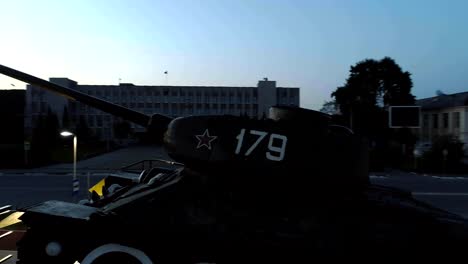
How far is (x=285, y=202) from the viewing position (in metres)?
4.95

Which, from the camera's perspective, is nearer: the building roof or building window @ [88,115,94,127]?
the building roof

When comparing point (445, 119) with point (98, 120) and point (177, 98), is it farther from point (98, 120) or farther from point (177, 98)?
point (98, 120)

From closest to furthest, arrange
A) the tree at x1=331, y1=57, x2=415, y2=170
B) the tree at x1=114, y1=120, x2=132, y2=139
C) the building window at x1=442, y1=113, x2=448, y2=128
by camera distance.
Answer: the tree at x1=331, y1=57, x2=415, y2=170
the building window at x1=442, y1=113, x2=448, y2=128
the tree at x1=114, y1=120, x2=132, y2=139

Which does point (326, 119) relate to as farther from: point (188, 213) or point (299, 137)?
point (188, 213)

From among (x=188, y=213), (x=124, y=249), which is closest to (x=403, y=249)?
(x=188, y=213)

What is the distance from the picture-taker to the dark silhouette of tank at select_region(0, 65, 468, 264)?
15.2 ft

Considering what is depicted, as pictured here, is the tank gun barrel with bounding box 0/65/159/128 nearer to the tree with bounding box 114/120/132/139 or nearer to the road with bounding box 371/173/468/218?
the road with bounding box 371/173/468/218

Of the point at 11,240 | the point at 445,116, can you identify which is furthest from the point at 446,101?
the point at 11,240

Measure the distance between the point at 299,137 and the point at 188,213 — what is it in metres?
1.35

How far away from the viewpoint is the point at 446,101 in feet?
194

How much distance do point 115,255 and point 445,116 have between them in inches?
2297

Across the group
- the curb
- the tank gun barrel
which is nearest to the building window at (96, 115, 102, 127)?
the curb

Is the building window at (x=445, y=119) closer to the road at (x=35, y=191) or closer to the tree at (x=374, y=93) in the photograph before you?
the tree at (x=374, y=93)

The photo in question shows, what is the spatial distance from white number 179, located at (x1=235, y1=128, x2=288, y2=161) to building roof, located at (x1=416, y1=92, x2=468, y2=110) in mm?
52708
